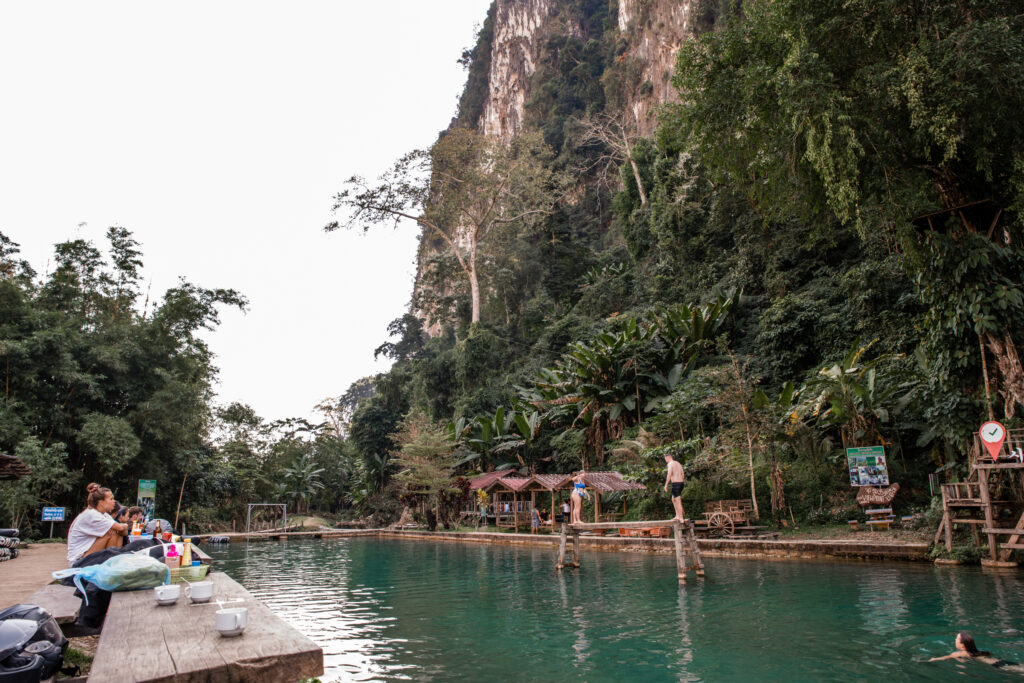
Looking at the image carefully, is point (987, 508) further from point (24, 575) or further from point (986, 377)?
point (24, 575)

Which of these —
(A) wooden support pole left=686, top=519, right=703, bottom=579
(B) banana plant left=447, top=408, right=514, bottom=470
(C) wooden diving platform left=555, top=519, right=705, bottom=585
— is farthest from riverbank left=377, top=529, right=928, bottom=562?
(B) banana plant left=447, top=408, right=514, bottom=470

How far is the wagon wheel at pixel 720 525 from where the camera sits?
47.2 ft

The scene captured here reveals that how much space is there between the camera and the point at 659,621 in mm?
7016

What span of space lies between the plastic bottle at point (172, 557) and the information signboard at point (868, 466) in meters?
12.4

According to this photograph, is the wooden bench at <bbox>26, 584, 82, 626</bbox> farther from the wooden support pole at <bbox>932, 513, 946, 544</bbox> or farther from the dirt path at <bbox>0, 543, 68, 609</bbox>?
the wooden support pole at <bbox>932, 513, 946, 544</bbox>

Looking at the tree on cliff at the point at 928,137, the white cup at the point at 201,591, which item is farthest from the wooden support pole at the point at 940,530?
the white cup at the point at 201,591

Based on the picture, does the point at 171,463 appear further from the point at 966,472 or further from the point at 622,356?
the point at 966,472

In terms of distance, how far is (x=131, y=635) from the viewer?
2668 mm

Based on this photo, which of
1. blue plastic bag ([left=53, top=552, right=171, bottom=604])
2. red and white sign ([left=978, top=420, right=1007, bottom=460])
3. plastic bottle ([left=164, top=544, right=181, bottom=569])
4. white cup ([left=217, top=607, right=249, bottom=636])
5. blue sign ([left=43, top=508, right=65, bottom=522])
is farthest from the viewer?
blue sign ([left=43, top=508, right=65, bottom=522])

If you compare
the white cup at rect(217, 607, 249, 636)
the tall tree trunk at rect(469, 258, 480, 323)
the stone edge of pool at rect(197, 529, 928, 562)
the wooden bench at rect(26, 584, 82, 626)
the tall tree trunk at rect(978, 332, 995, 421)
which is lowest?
the stone edge of pool at rect(197, 529, 928, 562)

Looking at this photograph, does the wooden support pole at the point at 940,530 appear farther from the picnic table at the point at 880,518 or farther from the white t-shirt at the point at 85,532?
the white t-shirt at the point at 85,532

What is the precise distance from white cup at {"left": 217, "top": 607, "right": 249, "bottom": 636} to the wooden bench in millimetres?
2668

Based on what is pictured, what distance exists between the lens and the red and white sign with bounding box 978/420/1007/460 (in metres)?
8.63

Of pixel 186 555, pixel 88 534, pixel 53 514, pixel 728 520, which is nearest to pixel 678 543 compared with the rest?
pixel 728 520
